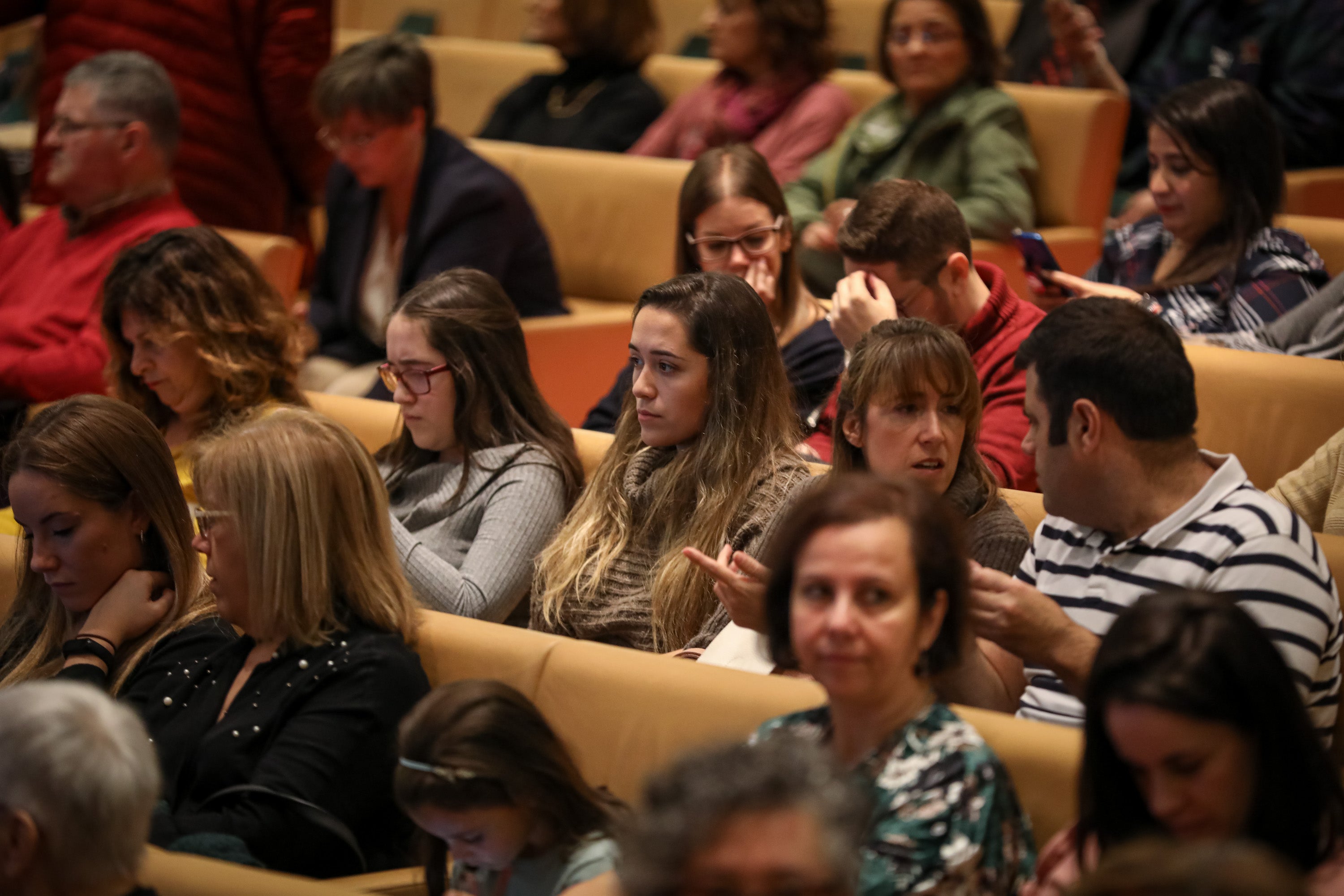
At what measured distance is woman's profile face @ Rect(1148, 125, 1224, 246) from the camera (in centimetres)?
297

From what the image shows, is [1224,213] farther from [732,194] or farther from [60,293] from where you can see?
[60,293]

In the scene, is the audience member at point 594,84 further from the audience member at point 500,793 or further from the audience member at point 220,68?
the audience member at point 500,793

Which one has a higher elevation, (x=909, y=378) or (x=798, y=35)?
(x=909, y=378)

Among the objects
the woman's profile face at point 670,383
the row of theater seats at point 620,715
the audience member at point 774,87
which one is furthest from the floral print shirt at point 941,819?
the audience member at point 774,87

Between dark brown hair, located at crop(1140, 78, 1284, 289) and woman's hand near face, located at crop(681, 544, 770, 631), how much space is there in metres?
1.53

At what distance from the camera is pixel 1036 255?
2912 millimetres

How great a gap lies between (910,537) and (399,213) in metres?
2.48

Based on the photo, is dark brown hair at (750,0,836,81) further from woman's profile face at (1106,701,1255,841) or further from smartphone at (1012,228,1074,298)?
woman's profile face at (1106,701,1255,841)

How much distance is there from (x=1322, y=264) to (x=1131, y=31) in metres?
1.78

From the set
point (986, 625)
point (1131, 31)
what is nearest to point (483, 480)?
point (986, 625)

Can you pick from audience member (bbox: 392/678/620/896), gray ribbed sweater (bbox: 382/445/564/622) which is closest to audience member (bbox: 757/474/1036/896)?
audience member (bbox: 392/678/620/896)

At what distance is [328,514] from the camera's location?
77.6 inches

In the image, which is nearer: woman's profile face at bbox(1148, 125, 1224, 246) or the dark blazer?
woman's profile face at bbox(1148, 125, 1224, 246)

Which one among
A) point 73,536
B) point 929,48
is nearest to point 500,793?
point 73,536
